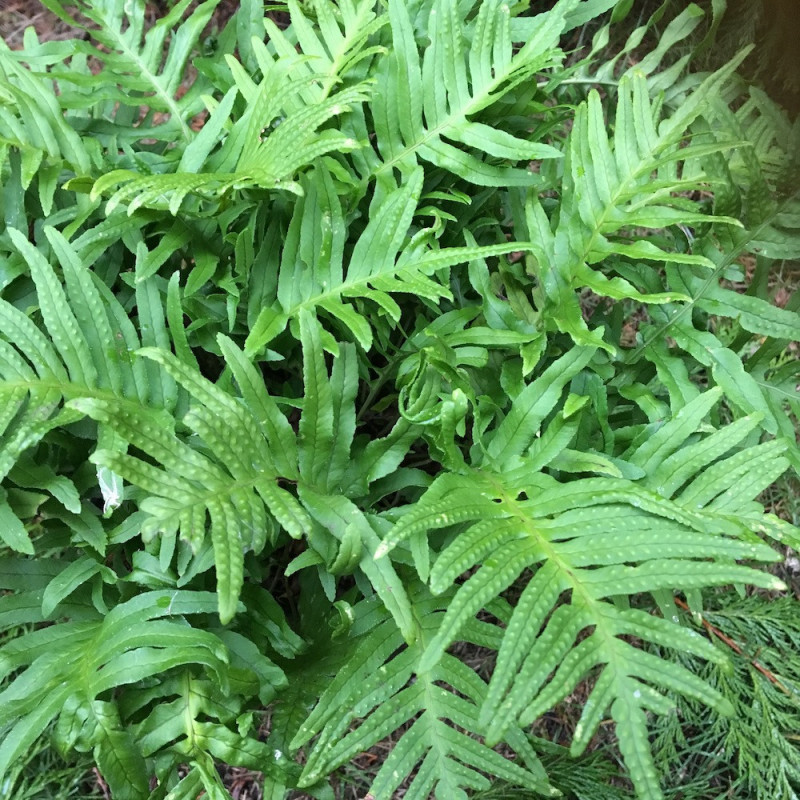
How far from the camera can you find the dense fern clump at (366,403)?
92 centimetres

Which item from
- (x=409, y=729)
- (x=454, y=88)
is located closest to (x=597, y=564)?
(x=409, y=729)

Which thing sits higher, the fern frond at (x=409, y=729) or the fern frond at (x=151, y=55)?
the fern frond at (x=151, y=55)

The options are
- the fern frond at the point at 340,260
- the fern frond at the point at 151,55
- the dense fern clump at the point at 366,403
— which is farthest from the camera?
the fern frond at the point at 151,55

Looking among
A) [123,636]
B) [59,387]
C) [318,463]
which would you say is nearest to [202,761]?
[123,636]

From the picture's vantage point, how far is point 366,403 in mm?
1389

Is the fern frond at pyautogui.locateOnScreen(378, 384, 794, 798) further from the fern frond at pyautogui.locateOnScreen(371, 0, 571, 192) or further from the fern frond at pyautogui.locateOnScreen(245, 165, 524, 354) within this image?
the fern frond at pyautogui.locateOnScreen(371, 0, 571, 192)

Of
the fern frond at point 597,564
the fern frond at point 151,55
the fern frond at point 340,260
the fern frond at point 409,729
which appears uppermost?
the fern frond at point 151,55

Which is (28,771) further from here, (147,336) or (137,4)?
(137,4)

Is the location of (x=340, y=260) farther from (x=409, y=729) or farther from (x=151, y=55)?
(x=409, y=729)

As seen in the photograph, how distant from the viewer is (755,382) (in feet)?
3.98

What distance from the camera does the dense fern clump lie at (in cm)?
92

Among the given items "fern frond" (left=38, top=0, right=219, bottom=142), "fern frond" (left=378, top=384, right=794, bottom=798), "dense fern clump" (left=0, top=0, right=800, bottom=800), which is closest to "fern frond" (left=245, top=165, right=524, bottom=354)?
"dense fern clump" (left=0, top=0, right=800, bottom=800)

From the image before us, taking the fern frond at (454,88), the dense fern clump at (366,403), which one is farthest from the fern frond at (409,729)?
the fern frond at (454,88)

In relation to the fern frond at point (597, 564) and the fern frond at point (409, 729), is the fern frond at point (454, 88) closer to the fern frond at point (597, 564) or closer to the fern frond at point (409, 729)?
the fern frond at point (597, 564)
